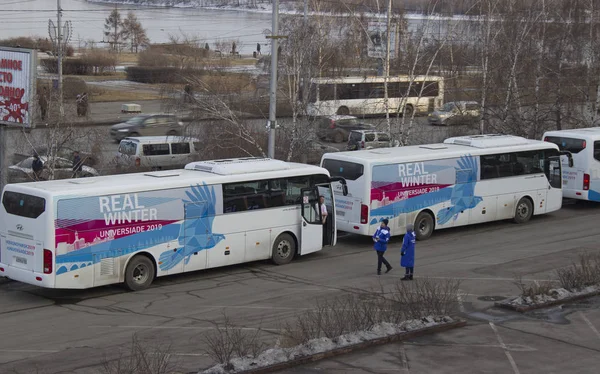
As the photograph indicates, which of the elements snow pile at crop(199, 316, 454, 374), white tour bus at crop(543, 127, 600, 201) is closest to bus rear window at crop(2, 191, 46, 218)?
snow pile at crop(199, 316, 454, 374)

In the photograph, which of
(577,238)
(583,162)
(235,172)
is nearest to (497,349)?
(235,172)

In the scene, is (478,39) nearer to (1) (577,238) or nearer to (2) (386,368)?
(1) (577,238)

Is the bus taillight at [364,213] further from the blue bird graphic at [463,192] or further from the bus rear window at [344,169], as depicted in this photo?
the blue bird graphic at [463,192]

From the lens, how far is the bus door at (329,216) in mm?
22844

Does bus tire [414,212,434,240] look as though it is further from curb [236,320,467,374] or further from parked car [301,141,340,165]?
curb [236,320,467,374]

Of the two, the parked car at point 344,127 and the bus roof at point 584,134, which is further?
the parked car at point 344,127

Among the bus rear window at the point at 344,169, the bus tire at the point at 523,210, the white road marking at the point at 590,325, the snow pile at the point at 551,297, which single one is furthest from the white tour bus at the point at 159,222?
the white road marking at the point at 590,325

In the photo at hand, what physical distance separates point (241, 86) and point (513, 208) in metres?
13.0

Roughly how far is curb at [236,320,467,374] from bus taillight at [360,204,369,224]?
883 cm

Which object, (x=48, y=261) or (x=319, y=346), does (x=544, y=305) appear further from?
(x=48, y=261)

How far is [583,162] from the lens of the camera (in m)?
30.1

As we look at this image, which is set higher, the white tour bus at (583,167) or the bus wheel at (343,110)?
the bus wheel at (343,110)

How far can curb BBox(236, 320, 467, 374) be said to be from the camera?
11.7m

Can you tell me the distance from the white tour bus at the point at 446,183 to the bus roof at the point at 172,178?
1736 millimetres
